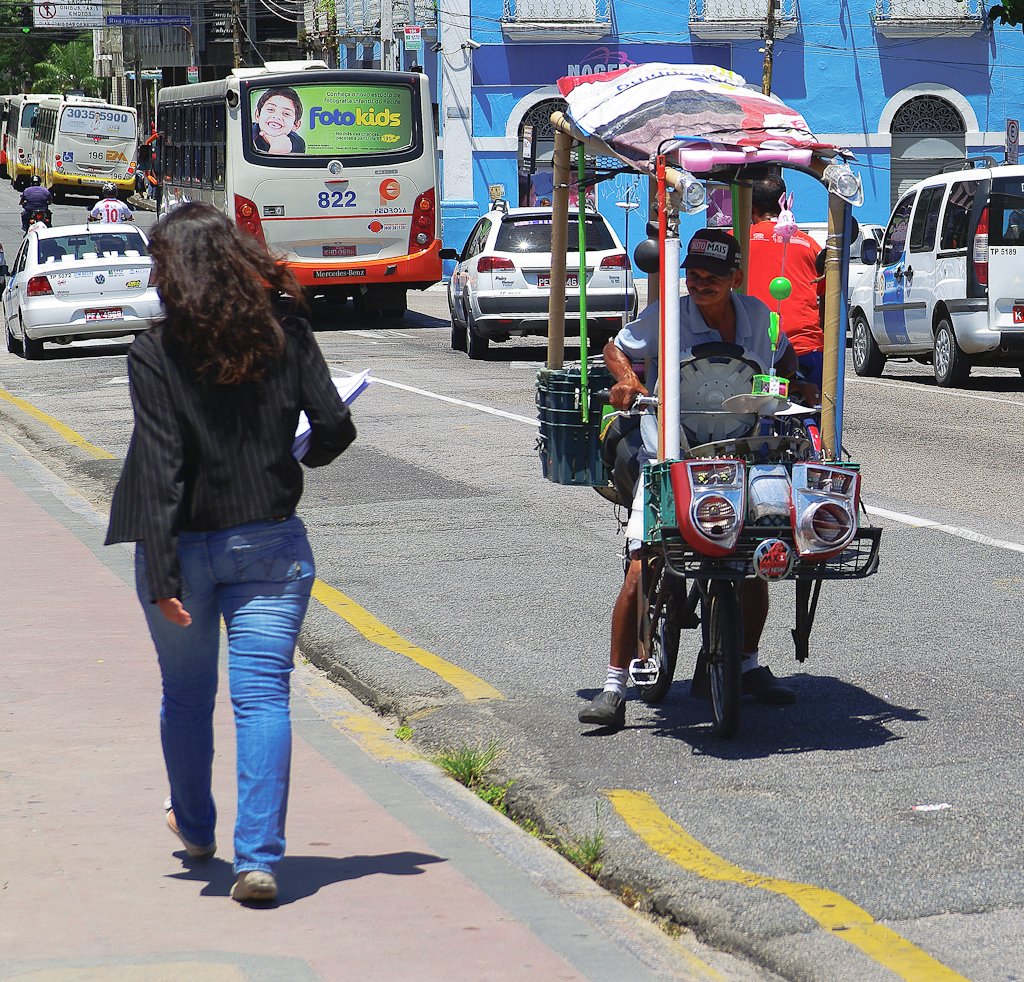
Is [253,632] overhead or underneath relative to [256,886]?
overhead

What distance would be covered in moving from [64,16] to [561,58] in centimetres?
3467

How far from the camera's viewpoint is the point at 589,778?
16.0 feet

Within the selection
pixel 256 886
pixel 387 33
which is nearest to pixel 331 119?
pixel 387 33

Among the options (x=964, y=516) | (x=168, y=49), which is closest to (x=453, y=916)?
(x=964, y=516)

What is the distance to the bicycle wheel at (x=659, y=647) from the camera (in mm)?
5178

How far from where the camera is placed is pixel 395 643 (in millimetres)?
6602

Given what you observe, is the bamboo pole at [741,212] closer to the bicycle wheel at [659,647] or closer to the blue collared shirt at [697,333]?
the blue collared shirt at [697,333]

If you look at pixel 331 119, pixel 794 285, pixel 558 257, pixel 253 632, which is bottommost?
pixel 253 632

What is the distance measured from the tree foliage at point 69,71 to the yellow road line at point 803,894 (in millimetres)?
83021

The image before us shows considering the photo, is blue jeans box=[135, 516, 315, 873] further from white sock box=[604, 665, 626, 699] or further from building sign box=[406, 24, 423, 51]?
building sign box=[406, 24, 423, 51]

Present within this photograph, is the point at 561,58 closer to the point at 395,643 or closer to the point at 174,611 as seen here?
the point at 395,643

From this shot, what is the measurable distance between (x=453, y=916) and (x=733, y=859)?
831 millimetres

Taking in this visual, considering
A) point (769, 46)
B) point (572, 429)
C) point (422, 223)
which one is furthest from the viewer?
point (769, 46)

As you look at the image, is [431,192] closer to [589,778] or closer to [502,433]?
[502,433]
